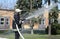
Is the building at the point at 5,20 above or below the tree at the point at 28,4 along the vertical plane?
below

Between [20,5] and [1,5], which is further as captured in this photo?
[20,5]

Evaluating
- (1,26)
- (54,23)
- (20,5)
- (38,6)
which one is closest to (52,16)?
(54,23)

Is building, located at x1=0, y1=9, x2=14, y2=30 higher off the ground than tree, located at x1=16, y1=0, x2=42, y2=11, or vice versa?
tree, located at x1=16, y1=0, x2=42, y2=11

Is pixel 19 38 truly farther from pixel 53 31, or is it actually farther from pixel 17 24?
pixel 53 31

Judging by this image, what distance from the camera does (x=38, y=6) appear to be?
159 feet

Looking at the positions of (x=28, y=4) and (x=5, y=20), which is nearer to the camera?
(x=28, y=4)

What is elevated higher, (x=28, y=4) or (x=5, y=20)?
(x=28, y=4)

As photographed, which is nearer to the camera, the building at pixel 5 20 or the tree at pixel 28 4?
the tree at pixel 28 4

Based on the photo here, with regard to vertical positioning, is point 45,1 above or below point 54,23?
above

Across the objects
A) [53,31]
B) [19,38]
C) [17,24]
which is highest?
[17,24]

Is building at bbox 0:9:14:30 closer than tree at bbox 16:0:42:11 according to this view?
No

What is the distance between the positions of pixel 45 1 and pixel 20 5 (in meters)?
6.40

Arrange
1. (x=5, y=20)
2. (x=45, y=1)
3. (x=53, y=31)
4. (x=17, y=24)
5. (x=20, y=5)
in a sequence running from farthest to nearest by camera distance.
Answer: (x=5, y=20), (x=20, y=5), (x=45, y=1), (x=53, y=31), (x=17, y=24)

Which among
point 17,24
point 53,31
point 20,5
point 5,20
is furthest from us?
point 5,20
